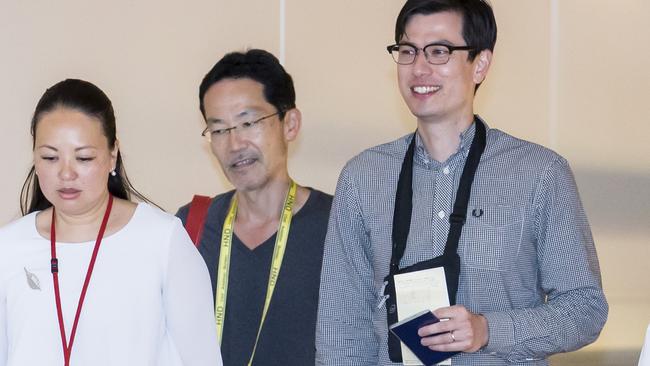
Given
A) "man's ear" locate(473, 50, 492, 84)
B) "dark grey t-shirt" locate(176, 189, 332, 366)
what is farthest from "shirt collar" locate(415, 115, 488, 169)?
"dark grey t-shirt" locate(176, 189, 332, 366)

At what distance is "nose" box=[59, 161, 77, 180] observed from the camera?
124 inches

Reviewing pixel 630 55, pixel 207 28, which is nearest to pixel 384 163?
pixel 207 28

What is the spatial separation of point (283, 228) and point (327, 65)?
7.78 feet

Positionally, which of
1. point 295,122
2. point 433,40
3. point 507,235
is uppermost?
point 433,40

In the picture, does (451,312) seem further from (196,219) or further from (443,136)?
(196,219)

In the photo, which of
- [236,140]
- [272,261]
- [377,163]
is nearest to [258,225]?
[272,261]

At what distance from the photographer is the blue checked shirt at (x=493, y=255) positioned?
2951 millimetres

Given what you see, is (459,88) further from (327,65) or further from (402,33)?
(327,65)

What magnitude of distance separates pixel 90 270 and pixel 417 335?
972 mm

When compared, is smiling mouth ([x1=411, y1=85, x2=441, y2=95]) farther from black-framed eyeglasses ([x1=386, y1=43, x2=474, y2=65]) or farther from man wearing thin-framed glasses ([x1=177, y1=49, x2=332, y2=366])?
man wearing thin-framed glasses ([x1=177, y1=49, x2=332, y2=366])

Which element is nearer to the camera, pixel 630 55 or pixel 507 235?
pixel 507 235

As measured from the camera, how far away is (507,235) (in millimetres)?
2973

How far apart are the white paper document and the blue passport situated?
67 millimetres

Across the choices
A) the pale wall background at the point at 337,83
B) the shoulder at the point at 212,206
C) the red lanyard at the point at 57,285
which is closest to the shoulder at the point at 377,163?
the red lanyard at the point at 57,285
